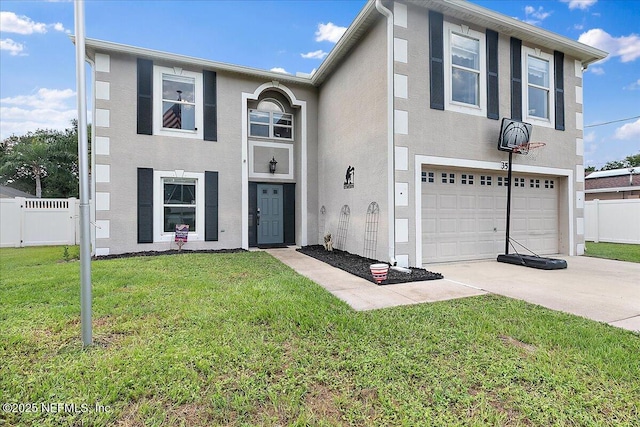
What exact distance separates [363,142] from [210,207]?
14.8 feet

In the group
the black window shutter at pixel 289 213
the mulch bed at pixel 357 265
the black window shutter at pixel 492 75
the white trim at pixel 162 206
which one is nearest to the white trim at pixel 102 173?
the white trim at pixel 162 206

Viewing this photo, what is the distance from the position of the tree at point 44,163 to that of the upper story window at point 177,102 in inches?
758

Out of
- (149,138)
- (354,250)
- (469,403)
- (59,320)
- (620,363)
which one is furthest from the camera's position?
(149,138)

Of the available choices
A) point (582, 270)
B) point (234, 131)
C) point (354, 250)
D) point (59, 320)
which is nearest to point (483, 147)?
point (582, 270)

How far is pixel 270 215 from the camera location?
9.86 metres

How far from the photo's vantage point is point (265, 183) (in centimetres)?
976

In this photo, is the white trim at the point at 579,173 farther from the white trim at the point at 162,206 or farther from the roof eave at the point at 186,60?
the white trim at the point at 162,206

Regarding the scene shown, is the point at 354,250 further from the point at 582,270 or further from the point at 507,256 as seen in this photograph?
the point at 582,270

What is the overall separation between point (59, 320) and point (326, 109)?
7978 mm

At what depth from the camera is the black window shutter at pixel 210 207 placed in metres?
8.63

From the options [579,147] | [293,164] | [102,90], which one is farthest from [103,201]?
[579,147]

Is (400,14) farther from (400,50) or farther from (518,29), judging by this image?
(518,29)

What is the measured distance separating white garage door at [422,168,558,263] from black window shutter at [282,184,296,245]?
4458 mm

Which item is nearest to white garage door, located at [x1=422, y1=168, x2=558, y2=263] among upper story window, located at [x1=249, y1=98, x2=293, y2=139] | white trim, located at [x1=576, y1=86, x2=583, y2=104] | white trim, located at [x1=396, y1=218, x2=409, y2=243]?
white trim, located at [x1=396, y1=218, x2=409, y2=243]
